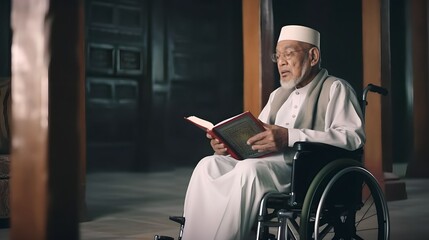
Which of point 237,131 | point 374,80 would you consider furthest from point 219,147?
point 374,80

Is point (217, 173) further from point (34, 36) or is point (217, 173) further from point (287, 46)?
point (34, 36)

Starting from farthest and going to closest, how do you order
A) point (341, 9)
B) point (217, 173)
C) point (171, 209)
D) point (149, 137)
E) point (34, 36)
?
point (341, 9) < point (149, 137) < point (171, 209) < point (217, 173) < point (34, 36)

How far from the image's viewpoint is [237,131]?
138 inches

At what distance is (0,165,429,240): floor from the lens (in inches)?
198

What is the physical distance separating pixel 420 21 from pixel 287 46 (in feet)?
17.7

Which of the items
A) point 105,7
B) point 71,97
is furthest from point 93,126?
point 71,97

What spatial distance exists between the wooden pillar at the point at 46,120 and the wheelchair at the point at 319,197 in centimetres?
A: 94

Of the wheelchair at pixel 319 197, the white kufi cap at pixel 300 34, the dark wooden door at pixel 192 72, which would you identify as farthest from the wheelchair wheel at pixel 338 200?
the dark wooden door at pixel 192 72

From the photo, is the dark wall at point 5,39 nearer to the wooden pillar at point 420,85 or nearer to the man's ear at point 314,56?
the wooden pillar at point 420,85

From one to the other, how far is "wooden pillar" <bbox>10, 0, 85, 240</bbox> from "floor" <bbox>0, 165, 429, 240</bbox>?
7.80 feet

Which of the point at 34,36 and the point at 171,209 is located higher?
the point at 34,36

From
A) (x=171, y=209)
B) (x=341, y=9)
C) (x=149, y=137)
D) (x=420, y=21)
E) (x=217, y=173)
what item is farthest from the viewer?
(x=341, y=9)

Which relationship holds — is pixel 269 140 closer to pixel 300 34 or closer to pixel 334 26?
pixel 300 34

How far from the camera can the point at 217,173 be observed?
3.52m
